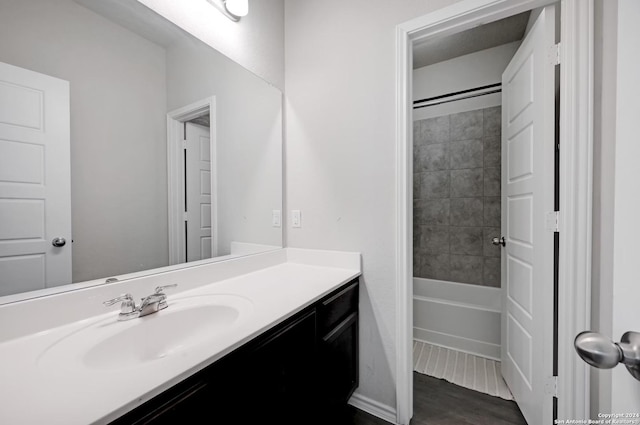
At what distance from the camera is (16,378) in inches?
21.6

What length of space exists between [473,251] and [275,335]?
2.24m

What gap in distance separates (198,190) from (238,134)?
43 cm

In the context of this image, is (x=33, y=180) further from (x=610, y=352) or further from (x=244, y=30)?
(x=610, y=352)

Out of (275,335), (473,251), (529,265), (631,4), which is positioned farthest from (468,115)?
(275,335)

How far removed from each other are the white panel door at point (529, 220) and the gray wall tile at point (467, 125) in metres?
0.79

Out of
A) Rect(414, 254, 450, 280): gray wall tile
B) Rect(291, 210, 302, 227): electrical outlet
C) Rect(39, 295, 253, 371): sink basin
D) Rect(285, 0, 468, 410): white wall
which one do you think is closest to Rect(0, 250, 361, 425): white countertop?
Rect(39, 295, 253, 371): sink basin

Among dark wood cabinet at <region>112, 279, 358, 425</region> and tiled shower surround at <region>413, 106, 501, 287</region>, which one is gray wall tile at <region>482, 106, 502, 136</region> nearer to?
tiled shower surround at <region>413, 106, 501, 287</region>

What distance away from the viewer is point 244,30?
4.76ft

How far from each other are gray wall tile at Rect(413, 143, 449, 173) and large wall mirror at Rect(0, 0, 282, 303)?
196 centimetres

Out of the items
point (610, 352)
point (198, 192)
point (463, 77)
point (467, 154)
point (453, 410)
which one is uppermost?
point (463, 77)

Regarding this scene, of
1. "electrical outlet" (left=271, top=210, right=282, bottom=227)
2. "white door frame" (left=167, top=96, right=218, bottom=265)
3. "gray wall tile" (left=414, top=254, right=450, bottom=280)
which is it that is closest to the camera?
"white door frame" (left=167, top=96, right=218, bottom=265)

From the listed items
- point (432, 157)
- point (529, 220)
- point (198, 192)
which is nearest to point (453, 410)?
point (529, 220)

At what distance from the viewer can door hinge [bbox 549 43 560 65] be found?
1136mm

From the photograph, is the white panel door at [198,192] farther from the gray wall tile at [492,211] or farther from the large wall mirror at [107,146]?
the gray wall tile at [492,211]
